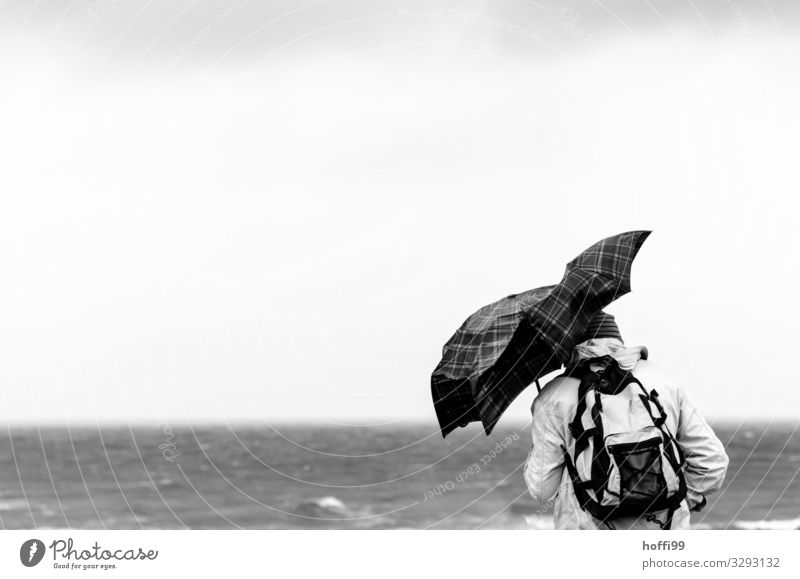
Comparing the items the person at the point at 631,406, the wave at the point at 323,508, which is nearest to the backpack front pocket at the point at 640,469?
the person at the point at 631,406

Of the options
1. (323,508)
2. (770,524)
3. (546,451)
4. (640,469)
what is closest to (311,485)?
(323,508)

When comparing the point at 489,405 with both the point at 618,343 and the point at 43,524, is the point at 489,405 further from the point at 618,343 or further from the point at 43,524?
the point at 43,524

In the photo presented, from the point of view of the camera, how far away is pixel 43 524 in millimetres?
39469

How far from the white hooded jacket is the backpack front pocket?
0.17 m

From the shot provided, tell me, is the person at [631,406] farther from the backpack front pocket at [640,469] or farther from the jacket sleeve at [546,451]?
A: the backpack front pocket at [640,469]

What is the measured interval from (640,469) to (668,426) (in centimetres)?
27

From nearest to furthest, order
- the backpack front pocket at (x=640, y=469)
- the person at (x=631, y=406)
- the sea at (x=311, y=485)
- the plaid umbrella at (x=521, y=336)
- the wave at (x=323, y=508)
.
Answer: the backpack front pocket at (x=640, y=469) → the person at (x=631, y=406) → the plaid umbrella at (x=521, y=336) → the sea at (x=311, y=485) → the wave at (x=323, y=508)

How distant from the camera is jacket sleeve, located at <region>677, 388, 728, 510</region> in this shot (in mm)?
4789

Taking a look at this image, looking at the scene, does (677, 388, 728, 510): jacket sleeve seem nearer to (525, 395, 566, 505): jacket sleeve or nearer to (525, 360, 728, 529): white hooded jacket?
(525, 360, 728, 529): white hooded jacket

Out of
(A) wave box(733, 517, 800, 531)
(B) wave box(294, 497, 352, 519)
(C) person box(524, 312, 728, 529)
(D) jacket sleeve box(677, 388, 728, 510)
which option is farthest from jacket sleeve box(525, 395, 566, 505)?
(B) wave box(294, 497, 352, 519)

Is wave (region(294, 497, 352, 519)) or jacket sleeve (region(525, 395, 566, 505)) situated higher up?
jacket sleeve (region(525, 395, 566, 505))

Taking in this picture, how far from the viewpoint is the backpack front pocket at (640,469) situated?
4641 millimetres

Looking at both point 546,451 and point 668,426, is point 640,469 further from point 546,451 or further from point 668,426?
point 546,451

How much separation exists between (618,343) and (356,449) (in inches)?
2317
